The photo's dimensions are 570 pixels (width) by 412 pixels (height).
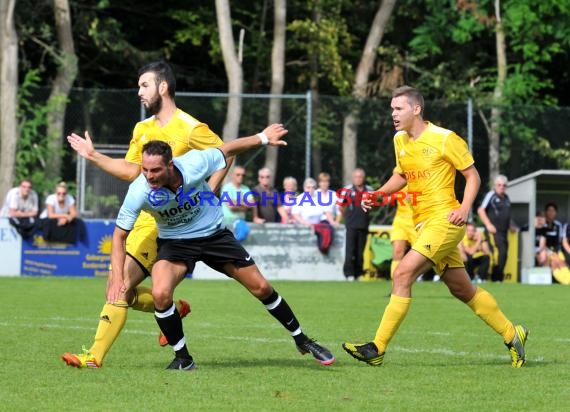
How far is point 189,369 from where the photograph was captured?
8.63 meters

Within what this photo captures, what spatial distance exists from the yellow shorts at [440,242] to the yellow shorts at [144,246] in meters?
1.82

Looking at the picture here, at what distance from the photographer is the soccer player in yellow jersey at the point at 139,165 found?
872cm

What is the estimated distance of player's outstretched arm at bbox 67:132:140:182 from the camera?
28.1ft

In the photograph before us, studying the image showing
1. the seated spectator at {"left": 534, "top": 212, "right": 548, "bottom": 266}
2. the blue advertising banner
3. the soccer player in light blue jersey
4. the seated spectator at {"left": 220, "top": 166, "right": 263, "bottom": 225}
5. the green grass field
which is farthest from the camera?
the seated spectator at {"left": 534, "top": 212, "right": 548, "bottom": 266}

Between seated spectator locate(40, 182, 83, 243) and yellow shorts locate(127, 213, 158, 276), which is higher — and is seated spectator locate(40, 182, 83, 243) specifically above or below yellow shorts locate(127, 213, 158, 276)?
below

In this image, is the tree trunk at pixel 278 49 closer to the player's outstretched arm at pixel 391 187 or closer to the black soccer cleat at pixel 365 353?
the player's outstretched arm at pixel 391 187

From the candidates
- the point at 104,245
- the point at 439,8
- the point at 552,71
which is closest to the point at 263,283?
the point at 104,245

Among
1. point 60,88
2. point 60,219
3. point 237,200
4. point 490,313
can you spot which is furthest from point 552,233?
point 490,313

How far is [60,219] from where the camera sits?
21.4m

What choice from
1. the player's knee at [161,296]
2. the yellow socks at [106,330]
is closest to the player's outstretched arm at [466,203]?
the player's knee at [161,296]

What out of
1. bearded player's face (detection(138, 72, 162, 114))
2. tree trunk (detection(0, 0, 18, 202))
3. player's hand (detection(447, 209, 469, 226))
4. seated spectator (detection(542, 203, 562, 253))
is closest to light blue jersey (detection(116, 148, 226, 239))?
bearded player's face (detection(138, 72, 162, 114))

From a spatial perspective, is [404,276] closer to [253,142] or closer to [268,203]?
[253,142]

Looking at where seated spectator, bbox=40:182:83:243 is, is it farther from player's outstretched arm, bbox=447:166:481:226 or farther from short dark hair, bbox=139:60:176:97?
player's outstretched arm, bbox=447:166:481:226

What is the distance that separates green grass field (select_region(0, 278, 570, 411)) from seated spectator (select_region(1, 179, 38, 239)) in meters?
5.52
